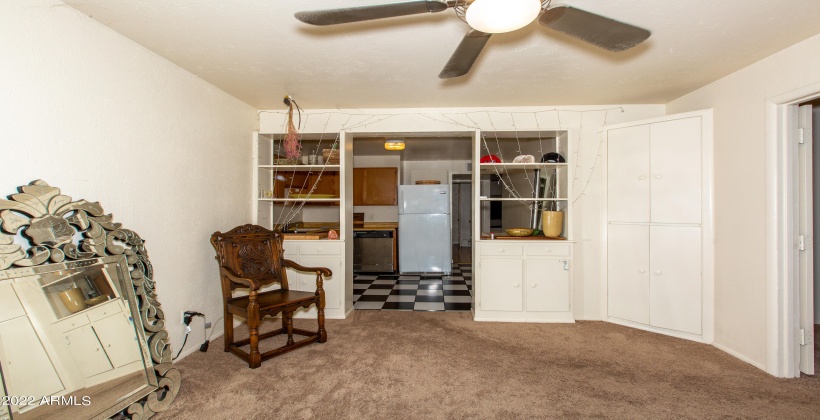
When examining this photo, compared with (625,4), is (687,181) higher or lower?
lower

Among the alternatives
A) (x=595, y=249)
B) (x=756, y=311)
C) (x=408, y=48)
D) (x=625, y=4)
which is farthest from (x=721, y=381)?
(x=408, y=48)

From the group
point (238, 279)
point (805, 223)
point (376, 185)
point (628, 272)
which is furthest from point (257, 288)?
point (376, 185)

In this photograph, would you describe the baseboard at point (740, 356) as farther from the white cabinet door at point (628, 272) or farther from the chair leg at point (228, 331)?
the chair leg at point (228, 331)

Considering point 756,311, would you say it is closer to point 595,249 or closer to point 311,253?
point 595,249

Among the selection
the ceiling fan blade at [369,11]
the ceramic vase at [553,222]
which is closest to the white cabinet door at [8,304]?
the ceiling fan blade at [369,11]

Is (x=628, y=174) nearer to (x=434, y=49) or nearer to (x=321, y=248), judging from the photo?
(x=434, y=49)

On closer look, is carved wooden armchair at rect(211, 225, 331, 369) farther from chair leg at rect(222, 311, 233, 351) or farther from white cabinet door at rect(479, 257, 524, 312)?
white cabinet door at rect(479, 257, 524, 312)

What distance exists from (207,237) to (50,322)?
1.35m

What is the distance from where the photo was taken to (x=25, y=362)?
1.48 m

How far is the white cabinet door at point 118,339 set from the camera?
1789 millimetres

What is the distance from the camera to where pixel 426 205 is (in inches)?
236

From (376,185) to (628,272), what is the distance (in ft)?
13.7

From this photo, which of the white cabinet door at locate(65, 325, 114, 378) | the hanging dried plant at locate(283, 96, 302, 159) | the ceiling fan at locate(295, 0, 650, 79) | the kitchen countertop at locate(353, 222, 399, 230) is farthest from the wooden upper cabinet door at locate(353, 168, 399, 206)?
the ceiling fan at locate(295, 0, 650, 79)

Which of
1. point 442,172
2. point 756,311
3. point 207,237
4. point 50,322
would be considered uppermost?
point 442,172
